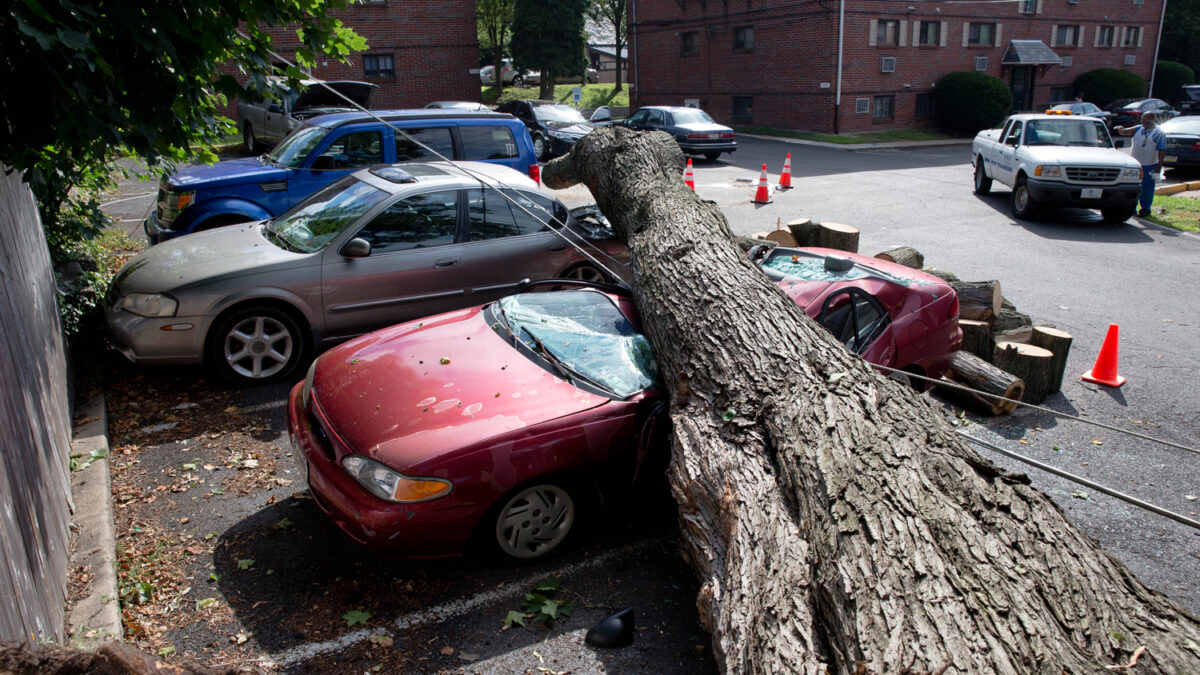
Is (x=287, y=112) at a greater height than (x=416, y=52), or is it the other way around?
(x=416, y=52)

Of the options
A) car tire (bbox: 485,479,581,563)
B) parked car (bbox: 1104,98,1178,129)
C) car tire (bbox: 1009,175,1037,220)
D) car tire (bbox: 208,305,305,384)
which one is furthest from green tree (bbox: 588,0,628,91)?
car tire (bbox: 485,479,581,563)

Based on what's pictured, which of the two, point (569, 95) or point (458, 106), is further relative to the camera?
point (569, 95)

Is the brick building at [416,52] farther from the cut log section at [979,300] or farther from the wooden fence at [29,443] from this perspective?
the cut log section at [979,300]

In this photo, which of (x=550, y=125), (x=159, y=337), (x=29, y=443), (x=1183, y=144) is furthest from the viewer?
(x=550, y=125)

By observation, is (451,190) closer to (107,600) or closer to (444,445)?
(444,445)

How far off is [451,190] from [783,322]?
3826mm

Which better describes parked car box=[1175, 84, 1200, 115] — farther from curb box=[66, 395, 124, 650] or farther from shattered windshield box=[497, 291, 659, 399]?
curb box=[66, 395, 124, 650]

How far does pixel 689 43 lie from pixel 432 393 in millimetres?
34714

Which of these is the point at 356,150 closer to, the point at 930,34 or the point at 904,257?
the point at 904,257

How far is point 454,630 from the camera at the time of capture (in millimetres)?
3994

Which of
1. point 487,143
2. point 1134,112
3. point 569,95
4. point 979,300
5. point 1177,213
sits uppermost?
point 569,95

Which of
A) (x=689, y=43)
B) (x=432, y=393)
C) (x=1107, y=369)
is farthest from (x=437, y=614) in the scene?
(x=689, y=43)

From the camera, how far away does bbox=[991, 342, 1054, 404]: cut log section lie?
7.09m

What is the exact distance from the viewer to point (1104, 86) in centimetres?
3678
